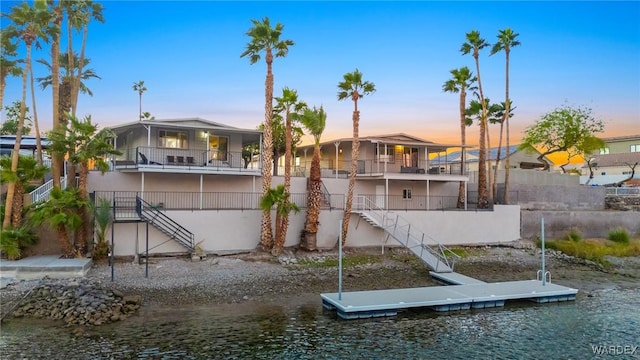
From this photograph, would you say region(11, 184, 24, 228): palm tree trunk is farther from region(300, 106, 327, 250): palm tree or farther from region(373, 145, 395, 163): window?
region(373, 145, 395, 163): window

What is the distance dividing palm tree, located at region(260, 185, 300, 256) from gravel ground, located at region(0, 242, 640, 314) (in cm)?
73


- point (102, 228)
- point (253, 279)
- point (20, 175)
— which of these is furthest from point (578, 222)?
point (20, 175)

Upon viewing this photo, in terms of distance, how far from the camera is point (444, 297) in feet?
63.5

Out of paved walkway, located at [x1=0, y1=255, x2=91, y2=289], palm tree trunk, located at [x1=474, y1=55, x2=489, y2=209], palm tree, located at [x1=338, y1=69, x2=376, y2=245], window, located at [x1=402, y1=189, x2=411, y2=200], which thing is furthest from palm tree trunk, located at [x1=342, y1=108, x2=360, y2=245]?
paved walkway, located at [x1=0, y1=255, x2=91, y2=289]

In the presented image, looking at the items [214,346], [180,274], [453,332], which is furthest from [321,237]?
[214,346]

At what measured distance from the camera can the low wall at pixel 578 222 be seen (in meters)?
34.3

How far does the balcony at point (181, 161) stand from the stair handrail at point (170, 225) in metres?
2.31

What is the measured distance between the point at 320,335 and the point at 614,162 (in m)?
55.0

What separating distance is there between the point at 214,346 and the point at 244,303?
4.82m

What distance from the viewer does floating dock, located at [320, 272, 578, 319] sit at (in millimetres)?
17828

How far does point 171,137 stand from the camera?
28719 millimetres

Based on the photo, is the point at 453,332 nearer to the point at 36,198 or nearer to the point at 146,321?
the point at 146,321

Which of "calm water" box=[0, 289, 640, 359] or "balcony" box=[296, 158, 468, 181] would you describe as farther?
"balcony" box=[296, 158, 468, 181]

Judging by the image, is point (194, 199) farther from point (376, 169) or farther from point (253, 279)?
point (376, 169)
